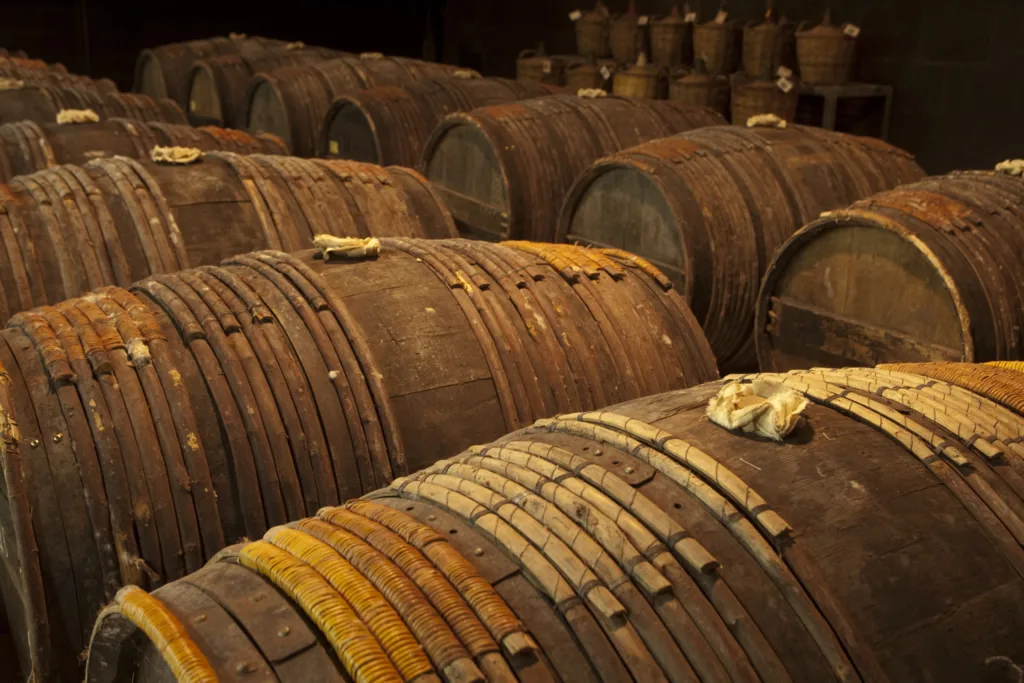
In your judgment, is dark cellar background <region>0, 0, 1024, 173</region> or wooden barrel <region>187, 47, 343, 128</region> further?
wooden barrel <region>187, 47, 343, 128</region>

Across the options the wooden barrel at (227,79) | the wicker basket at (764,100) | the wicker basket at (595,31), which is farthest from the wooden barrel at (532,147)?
the wooden barrel at (227,79)

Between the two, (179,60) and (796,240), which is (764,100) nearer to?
(796,240)

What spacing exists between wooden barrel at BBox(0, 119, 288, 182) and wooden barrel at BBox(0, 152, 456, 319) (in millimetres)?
1072

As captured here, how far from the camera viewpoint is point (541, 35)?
1227 cm

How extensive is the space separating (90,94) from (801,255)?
20.8ft

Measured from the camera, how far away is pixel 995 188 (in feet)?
13.3

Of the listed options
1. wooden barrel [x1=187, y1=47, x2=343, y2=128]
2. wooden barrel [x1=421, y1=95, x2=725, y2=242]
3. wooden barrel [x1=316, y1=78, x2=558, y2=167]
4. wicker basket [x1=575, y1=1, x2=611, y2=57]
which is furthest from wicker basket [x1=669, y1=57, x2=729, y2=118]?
wooden barrel [x1=187, y1=47, x2=343, y2=128]

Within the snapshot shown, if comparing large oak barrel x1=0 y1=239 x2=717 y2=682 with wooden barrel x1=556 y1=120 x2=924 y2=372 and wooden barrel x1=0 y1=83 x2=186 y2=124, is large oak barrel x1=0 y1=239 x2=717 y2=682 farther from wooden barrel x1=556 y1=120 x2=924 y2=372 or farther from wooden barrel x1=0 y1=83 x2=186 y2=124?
wooden barrel x1=0 y1=83 x2=186 y2=124

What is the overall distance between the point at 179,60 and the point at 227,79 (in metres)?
1.79

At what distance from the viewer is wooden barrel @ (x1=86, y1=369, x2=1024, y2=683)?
1.65 metres

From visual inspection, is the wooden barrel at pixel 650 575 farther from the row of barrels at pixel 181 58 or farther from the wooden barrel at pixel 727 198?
the row of barrels at pixel 181 58

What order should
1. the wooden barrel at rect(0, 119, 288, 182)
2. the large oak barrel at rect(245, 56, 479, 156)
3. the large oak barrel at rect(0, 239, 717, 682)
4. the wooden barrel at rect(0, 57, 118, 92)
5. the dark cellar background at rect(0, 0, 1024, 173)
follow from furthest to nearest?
the wooden barrel at rect(0, 57, 118, 92) → the large oak barrel at rect(245, 56, 479, 156) → the dark cellar background at rect(0, 0, 1024, 173) → the wooden barrel at rect(0, 119, 288, 182) → the large oak barrel at rect(0, 239, 717, 682)

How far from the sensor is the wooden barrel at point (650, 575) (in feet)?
5.40

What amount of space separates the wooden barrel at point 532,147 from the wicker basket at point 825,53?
1.53 metres
